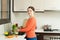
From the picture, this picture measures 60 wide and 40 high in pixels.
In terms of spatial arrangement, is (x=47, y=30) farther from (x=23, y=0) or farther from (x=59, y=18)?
→ (x=23, y=0)

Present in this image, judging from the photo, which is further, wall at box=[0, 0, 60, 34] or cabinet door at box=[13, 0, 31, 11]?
wall at box=[0, 0, 60, 34]

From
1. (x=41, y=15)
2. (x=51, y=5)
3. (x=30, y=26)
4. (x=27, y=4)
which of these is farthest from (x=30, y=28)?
(x=41, y=15)

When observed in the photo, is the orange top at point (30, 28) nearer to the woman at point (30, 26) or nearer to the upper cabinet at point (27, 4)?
the woman at point (30, 26)

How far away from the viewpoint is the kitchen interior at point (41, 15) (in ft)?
12.7

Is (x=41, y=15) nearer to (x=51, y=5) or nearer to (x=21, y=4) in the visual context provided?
(x=51, y=5)

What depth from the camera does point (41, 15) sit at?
4508 mm

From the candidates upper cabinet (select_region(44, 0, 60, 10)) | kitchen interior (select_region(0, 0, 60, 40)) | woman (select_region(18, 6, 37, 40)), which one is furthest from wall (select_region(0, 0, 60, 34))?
woman (select_region(18, 6, 37, 40))

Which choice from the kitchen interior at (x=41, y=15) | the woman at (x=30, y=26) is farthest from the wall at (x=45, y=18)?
the woman at (x=30, y=26)

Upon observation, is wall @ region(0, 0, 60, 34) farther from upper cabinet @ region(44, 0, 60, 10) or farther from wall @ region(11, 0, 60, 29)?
upper cabinet @ region(44, 0, 60, 10)

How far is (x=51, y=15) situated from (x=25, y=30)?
170cm

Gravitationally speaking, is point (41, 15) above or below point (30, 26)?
above

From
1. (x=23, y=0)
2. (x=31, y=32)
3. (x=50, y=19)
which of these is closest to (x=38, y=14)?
(x=50, y=19)

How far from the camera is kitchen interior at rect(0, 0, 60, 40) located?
386cm

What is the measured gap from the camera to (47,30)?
416cm
